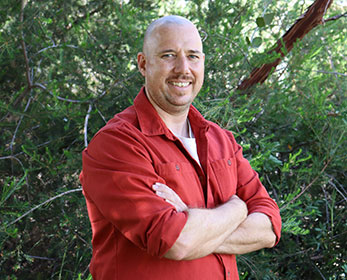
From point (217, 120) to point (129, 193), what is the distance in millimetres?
1716

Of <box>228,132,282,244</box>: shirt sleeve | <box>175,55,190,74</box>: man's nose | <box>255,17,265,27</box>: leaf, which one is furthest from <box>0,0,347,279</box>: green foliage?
<box>175,55,190,74</box>: man's nose

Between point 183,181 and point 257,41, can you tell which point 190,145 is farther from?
point 257,41

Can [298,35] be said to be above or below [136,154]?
above

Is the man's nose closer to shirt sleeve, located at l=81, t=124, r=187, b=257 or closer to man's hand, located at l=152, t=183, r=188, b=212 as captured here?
shirt sleeve, located at l=81, t=124, r=187, b=257

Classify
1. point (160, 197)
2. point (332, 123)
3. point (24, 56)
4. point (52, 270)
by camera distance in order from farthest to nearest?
point (24, 56) < point (52, 270) < point (332, 123) < point (160, 197)

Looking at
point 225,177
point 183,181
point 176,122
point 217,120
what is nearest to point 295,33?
point 217,120

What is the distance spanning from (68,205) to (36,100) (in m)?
0.96

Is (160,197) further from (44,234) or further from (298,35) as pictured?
(298,35)

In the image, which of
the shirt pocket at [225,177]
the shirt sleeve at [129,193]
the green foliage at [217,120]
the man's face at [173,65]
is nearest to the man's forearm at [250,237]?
the shirt pocket at [225,177]

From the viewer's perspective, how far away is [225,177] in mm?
2146

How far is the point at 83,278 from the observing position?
11.0 ft

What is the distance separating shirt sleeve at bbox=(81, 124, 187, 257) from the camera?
1.69m

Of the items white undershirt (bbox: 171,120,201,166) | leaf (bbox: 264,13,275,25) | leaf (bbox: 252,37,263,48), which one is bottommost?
white undershirt (bbox: 171,120,201,166)

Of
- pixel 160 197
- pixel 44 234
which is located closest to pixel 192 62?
pixel 160 197
